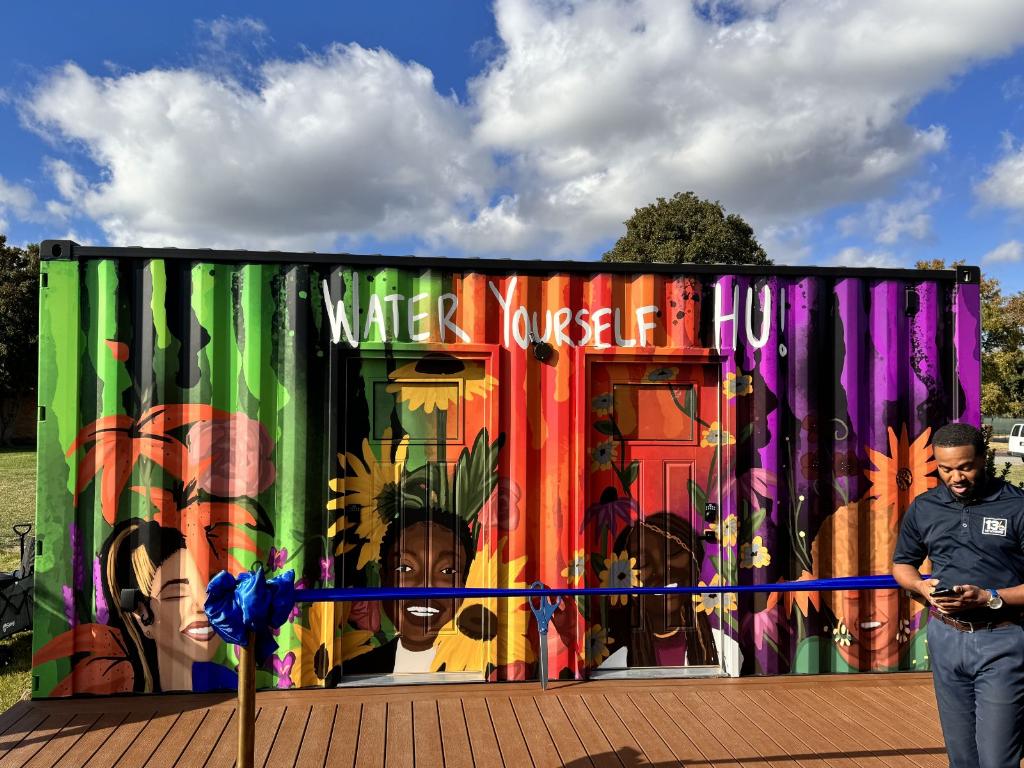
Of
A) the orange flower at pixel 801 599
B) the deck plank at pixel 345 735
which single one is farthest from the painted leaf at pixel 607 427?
the deck plank at pixel 345 735

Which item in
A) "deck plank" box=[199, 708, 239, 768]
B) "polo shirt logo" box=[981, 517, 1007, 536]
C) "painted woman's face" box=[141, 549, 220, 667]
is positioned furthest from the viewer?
"painted woman's face" box=[141, 549, 220, 667]

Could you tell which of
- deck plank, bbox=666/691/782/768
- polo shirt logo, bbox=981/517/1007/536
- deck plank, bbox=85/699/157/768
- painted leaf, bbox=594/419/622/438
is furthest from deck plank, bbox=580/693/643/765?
deck plank, bbox=85/699/157/768

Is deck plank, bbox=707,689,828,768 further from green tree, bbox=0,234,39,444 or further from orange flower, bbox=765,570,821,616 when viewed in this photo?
green tree, bbox=0,234,39,444

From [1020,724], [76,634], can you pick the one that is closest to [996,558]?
[1020,724]

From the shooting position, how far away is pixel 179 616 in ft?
13.2

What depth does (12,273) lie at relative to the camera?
978 inches

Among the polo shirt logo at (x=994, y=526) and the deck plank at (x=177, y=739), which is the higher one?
the polo shirt logo at (x=994, y=526)

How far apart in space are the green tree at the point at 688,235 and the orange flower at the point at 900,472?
59.9 feet

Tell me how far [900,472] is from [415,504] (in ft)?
11.2

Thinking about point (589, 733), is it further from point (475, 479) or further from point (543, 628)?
point (475, 479)

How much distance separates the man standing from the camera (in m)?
2.20

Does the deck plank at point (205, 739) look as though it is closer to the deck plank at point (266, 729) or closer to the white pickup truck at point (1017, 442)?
the deck plank at point (266, 729)

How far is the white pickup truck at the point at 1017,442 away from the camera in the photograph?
78.3 feet

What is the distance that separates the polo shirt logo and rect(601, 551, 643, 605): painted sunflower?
2.33 meters
